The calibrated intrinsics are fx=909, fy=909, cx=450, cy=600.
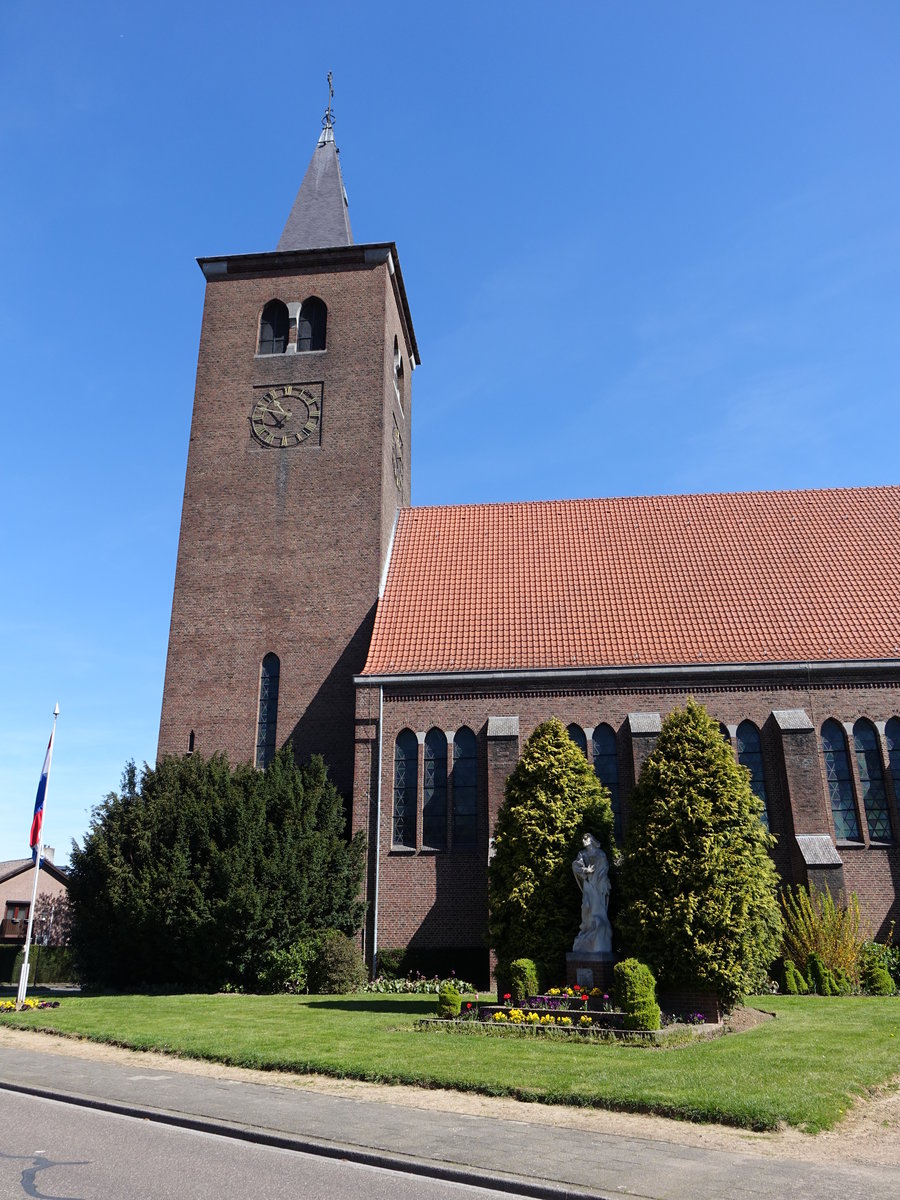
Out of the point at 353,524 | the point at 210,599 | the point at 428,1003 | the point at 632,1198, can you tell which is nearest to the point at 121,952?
the point at 428,1003

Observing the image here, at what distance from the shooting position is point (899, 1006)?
55.3 feet

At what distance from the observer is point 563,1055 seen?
1134 cm

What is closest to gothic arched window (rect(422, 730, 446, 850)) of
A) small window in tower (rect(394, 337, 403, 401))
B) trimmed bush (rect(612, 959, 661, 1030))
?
trimmed bush (rect(612, 959, 661, 1030))

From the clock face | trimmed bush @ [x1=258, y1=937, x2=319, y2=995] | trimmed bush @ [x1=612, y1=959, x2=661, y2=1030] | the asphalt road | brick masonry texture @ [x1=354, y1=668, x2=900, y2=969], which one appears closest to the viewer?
the asphalt road

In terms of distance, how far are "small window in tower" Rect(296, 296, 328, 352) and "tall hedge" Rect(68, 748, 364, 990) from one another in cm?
1471

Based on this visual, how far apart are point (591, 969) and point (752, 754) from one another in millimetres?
8957

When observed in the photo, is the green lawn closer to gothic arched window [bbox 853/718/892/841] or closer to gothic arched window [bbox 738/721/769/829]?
gothic arched window [bbox 853/718/892/841]

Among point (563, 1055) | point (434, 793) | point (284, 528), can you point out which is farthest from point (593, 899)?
point (284, 528)

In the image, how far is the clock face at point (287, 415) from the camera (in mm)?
28672

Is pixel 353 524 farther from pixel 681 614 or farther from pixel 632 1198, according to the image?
pixel 632 1198

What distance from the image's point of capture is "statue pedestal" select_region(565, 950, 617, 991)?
1602cm

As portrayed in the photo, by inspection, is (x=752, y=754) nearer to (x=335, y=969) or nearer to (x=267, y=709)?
(x=335, y=969)

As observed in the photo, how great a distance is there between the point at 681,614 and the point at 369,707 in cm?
897

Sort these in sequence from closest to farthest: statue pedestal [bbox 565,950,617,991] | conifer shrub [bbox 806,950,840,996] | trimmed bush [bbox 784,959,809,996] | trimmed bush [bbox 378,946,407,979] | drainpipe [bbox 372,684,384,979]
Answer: statue pedestal [bbox 565,950,617,991] → conifer shrub [bbox 806,950,840,996] → trimmed bush [bbox 784,959,809,996] → trimmed bush [bbox 378,946,407,979] → drainpipe [bbox 372,684,384,979]
